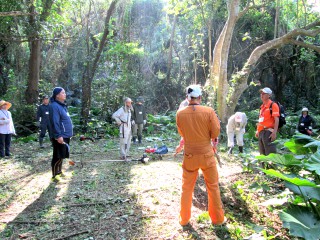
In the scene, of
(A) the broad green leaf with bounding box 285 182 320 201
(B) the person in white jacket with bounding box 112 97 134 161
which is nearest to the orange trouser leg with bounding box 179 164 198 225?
(A) the broad green leaf with bounding box 285 182 320 201

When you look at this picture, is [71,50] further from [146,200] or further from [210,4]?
[146,200]

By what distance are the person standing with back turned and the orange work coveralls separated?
2.49 meters

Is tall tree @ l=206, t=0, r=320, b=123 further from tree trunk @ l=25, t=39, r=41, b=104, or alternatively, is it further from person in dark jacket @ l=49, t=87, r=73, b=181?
tree trunk @ l=25, t=39, r=41, b=104

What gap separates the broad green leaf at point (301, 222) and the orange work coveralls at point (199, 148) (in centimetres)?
104

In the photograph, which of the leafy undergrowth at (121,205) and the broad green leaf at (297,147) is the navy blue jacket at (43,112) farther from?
the broad green leaf at (297,147)

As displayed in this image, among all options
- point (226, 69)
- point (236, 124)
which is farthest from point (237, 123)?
point (226, 69)

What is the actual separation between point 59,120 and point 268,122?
13.1 feet

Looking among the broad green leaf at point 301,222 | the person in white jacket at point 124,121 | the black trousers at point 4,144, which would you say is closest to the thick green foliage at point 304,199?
the broad green leaf at point 301,222

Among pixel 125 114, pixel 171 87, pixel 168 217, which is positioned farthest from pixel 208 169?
pixel 171 87

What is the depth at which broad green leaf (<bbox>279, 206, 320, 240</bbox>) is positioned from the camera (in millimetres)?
2699

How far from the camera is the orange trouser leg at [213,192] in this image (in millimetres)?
3920

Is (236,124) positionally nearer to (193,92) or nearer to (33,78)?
(193,92)

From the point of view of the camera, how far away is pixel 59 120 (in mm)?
5797

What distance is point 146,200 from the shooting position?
5.11 meters
